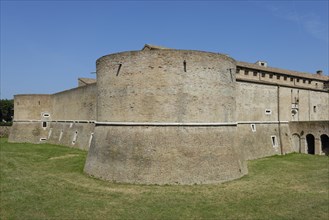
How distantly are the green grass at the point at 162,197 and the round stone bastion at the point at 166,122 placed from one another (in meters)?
0.85

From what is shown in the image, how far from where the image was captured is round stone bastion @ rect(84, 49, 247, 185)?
16047 millimetres

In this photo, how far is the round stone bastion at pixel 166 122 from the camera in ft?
52.6

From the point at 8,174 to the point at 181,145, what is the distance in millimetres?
10868

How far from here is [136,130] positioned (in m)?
16.8

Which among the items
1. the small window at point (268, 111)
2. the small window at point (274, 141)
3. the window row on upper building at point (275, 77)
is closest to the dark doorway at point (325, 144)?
the small window at point (274, 141)

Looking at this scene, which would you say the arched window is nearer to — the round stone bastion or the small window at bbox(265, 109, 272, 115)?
the small window at bbox(265, 109, 272, 115)

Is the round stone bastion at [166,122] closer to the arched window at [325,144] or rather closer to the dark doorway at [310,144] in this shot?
the arched window at [325,144]

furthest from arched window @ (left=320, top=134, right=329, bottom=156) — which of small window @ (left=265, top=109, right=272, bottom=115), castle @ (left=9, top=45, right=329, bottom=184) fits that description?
castle @ (left=9, top=45, right=329, bottom=184)

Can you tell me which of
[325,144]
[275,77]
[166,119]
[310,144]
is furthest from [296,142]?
[166,119]

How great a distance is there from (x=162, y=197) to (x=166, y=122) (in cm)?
440

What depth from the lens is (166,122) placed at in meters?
16.6

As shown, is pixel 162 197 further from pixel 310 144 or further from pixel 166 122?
pixel 310 144

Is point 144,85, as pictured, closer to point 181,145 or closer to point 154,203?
point 181,145

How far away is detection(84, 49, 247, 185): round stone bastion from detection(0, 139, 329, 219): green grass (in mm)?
855
